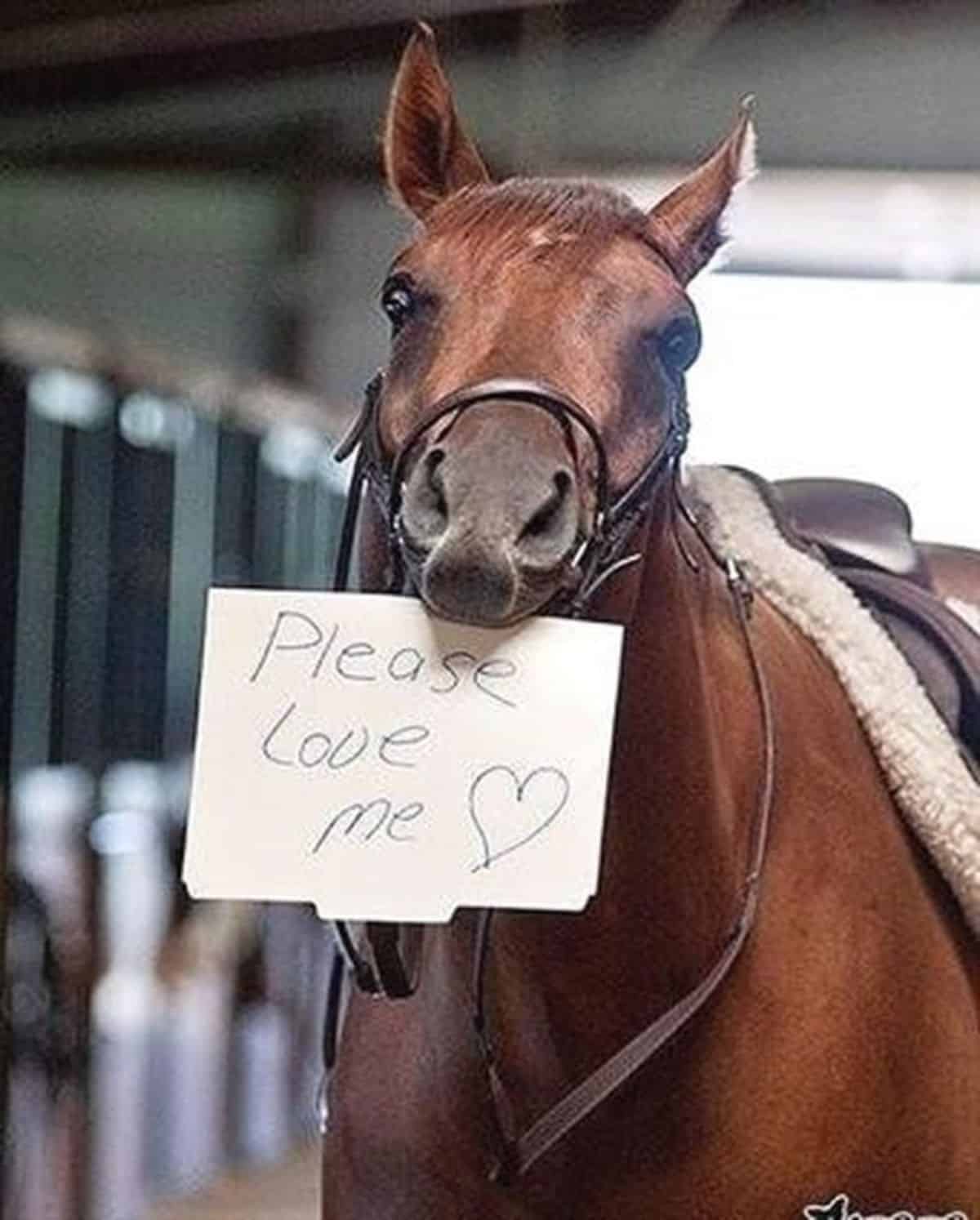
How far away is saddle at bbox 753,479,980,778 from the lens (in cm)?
100

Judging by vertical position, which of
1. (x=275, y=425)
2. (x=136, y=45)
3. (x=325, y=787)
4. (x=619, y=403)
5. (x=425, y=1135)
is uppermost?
(x=136, y=45)

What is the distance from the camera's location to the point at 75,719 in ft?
7.50

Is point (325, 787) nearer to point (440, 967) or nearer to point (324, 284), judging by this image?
point (440, 967)

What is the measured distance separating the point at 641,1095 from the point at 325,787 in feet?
0.58

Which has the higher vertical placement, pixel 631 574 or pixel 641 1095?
pixel 631 574

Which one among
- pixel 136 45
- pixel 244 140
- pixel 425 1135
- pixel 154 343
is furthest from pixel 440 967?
pixel 154 343

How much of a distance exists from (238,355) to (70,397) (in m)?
0.17

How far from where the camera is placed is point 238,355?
2152 millimetres

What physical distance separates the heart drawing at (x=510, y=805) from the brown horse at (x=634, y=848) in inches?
2.1

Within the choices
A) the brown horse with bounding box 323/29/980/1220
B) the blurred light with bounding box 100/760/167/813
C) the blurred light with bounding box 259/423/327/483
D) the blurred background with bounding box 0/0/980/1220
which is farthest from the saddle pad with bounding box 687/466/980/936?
the blurred light with bounding box 100/760/167/813

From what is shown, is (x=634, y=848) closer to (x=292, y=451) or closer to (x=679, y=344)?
(x=679, y=344)

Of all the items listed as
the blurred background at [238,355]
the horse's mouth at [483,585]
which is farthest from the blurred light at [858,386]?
the horse's mouth at [483,585]

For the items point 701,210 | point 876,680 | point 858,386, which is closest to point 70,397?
point 858,386

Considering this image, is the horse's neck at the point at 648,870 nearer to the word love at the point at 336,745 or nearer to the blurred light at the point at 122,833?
the word love at the point at 336,745
